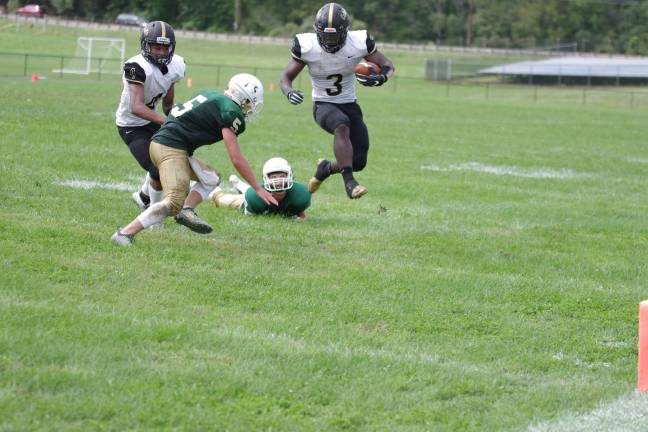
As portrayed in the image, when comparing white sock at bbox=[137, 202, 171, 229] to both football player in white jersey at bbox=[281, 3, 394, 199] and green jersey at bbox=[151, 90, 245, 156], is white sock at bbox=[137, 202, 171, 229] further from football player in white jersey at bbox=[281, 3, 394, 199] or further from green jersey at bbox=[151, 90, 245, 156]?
football player in white jersey at bbox=[281, 3, 394, 199]

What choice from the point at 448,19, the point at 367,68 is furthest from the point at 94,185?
the point at 448,19

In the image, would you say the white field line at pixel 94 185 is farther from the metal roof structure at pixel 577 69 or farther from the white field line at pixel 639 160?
the metal roof structure at pixel 577 69

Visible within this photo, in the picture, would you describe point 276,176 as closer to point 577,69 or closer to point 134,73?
point 134,73

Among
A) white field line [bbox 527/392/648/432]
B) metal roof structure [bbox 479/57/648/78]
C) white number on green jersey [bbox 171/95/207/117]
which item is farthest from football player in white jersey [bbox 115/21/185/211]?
→ metal roof structure [bbox 479/57/648/78]

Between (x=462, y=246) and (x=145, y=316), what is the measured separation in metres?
4.09

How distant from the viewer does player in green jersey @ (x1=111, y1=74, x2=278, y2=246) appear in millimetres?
7637

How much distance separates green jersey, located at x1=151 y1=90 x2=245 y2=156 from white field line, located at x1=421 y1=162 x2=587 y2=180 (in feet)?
25.3

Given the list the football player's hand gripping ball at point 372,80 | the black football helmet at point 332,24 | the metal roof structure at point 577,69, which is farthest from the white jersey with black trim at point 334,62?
the metal roof structure at point 577,69

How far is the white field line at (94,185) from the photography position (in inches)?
412

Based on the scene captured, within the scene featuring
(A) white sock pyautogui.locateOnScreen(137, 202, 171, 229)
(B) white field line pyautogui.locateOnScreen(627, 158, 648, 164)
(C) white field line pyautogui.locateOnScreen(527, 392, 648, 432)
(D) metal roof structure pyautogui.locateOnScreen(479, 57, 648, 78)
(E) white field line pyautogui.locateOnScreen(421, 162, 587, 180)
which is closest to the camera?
(C) white field line pyautogui.locateOnScreen(527, 392, 648, 432)

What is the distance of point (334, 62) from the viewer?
33.3ft

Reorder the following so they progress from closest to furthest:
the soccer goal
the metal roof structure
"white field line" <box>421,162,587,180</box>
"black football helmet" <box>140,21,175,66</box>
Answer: "black football helmet" <box>140,21,175,66</box> → "white field line" <box>421,162,587,180</box> → the soccer goal → the metal roof structure

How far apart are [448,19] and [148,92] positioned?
278 feet

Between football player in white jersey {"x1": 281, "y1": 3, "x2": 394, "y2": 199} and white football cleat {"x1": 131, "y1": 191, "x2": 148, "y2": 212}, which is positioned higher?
football player in white jersey {"x1": 281, "y1": 3, "x2": 394, "y2": 199}
